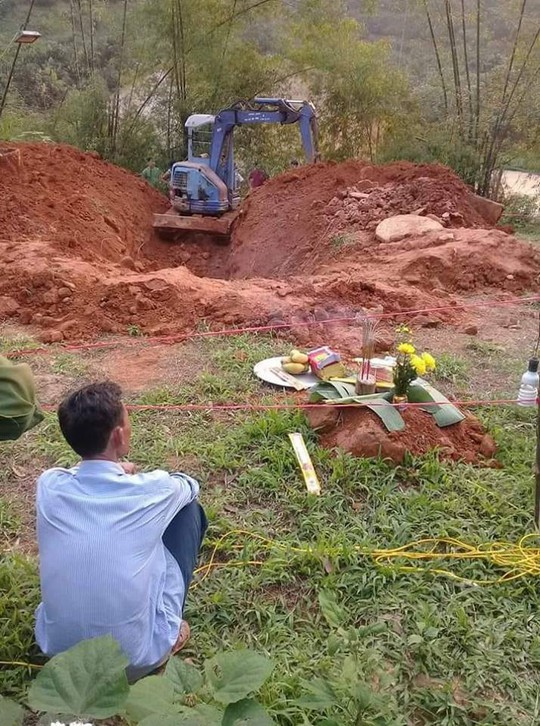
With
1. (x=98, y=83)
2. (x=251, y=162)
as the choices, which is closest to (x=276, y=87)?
(x=251, y=162)

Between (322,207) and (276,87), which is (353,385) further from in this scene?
(276,87)

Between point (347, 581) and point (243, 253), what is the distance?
7173mm

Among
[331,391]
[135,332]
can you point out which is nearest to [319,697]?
[331,391]

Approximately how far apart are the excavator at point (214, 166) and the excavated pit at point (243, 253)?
313mm

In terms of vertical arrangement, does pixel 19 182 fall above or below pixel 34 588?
above

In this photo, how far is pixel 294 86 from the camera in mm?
13406

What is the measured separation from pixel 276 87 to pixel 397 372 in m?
10.9

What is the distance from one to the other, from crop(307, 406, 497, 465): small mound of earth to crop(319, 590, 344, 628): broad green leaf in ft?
3.38

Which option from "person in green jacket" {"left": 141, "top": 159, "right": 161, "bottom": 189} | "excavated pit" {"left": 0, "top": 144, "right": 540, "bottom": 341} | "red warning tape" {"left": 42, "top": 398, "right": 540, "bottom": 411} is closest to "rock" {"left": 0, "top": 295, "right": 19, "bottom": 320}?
"excavated pit" {"left": 0, "top": 144, "right": 540, "bottom": 341}

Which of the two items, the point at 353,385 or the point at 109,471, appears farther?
the point at 353,385

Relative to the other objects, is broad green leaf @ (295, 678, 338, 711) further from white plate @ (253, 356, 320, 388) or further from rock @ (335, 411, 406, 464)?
white plate @ (253, 356, 320, 388)

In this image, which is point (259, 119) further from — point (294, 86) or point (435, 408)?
point (435, 408)

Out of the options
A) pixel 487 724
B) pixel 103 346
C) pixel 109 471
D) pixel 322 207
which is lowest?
pixel 487 724

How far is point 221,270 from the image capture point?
9.65 m
